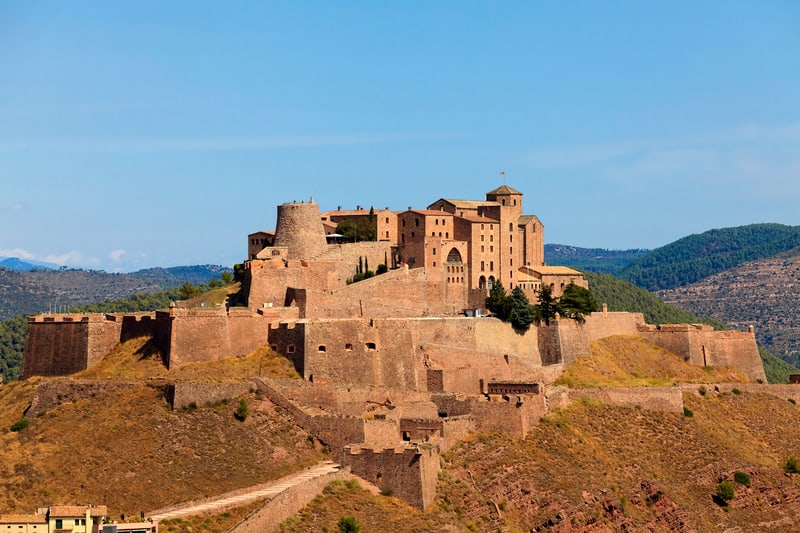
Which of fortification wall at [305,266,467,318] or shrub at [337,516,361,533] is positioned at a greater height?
fortification wall at [305,266,467,318]

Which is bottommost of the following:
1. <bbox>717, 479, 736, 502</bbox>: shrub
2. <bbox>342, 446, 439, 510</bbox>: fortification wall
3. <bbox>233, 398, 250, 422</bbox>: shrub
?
<bbox>717, 479, 736, 502</bbox>: shrub

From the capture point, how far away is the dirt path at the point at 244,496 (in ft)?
163

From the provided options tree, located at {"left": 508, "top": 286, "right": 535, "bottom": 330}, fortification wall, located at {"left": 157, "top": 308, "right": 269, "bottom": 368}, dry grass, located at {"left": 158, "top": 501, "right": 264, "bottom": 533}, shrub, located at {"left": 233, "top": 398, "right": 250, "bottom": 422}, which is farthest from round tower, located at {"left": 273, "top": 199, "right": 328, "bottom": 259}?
dry grass, located at {"left": 158, "top": 501, "right": 264, "bottom": 533}

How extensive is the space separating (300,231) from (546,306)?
44.9ft

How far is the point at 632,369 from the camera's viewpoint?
82.3 meters

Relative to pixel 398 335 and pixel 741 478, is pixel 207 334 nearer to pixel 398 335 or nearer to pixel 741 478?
pixel 398 335

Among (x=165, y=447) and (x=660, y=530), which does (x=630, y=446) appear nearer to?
(x=660, y=530)

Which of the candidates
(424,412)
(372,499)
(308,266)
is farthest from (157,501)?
(308,266)

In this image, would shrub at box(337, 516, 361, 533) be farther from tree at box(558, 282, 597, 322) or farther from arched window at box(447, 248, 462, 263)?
arched window at box(447, 248, 462, 263)

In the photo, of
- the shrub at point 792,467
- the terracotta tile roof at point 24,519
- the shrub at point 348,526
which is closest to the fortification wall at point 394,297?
the shrub at point 792,467

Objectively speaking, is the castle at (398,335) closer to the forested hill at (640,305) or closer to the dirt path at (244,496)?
the dirt path at (244,496)

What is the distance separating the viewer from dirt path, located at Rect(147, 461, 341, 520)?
163 ft

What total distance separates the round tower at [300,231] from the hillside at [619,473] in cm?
1458

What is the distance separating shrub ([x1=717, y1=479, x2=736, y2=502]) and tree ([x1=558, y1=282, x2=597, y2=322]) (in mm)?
14429
